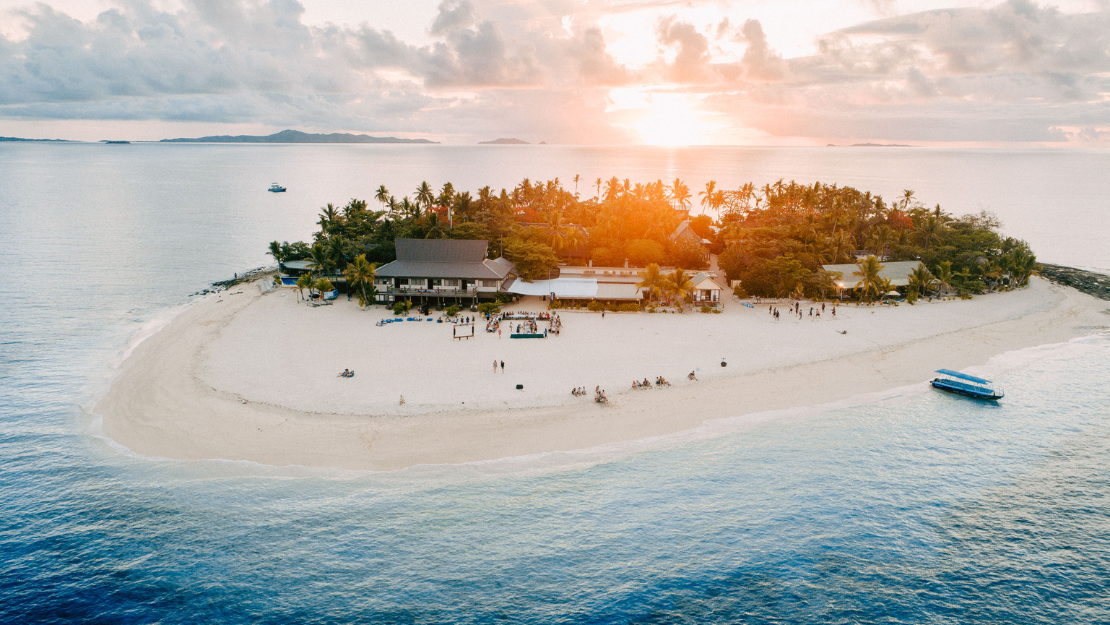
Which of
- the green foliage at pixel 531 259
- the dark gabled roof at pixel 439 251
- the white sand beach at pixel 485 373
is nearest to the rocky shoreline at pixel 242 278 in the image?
the white sand beach at pixel 485 373

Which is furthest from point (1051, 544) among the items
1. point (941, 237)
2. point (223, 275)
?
point (223, 275)

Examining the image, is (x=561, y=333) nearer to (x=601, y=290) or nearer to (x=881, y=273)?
(x=601, y=290)

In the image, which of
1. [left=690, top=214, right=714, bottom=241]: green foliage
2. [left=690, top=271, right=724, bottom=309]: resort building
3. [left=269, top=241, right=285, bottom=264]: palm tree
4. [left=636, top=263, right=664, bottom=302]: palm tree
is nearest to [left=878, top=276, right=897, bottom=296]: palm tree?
[left=690, top=271, right=724, bottom=309]: resort building

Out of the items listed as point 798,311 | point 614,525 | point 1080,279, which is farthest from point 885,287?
point 614,525

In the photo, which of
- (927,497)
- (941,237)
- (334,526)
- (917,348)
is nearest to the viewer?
(334,526)

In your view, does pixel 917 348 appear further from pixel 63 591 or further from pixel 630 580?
pixel 63 591

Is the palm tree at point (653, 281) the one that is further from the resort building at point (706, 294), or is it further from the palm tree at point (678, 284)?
the resort building at point (706, 294)

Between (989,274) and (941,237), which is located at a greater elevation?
(941,237)
